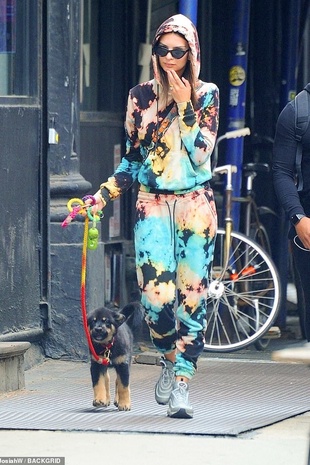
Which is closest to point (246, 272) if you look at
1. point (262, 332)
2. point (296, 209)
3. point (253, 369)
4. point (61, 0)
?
point (262, 332)

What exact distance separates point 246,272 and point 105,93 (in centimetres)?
160

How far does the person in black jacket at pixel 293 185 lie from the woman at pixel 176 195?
337 mm

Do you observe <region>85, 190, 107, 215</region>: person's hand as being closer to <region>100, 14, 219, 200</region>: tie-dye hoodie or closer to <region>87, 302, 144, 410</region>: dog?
<region>100, 14, 219, 200</region>: tie-dye hoodie

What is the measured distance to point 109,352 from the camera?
21.3ft

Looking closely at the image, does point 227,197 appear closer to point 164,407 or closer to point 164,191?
point 164,407

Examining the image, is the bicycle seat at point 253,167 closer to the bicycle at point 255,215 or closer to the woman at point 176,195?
the bicycle at point 255,215

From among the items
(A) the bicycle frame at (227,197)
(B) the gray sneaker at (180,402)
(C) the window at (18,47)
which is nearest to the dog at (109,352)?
(B) the gray sneaker at (180,402)

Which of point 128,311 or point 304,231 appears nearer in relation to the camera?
point 304,231

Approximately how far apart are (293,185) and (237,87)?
3.21 metres

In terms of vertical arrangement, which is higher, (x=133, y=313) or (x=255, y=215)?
(x=255, y=215)

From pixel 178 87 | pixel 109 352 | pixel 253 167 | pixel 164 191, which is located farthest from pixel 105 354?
pixel 253 167

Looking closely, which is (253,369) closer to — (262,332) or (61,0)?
(262,332)

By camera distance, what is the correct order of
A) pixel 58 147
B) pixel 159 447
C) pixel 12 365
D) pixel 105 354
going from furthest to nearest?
pixel 58 147 → pixel 12 365 → pixel 105 354 → pixel 159 447

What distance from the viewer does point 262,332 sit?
8961mm
